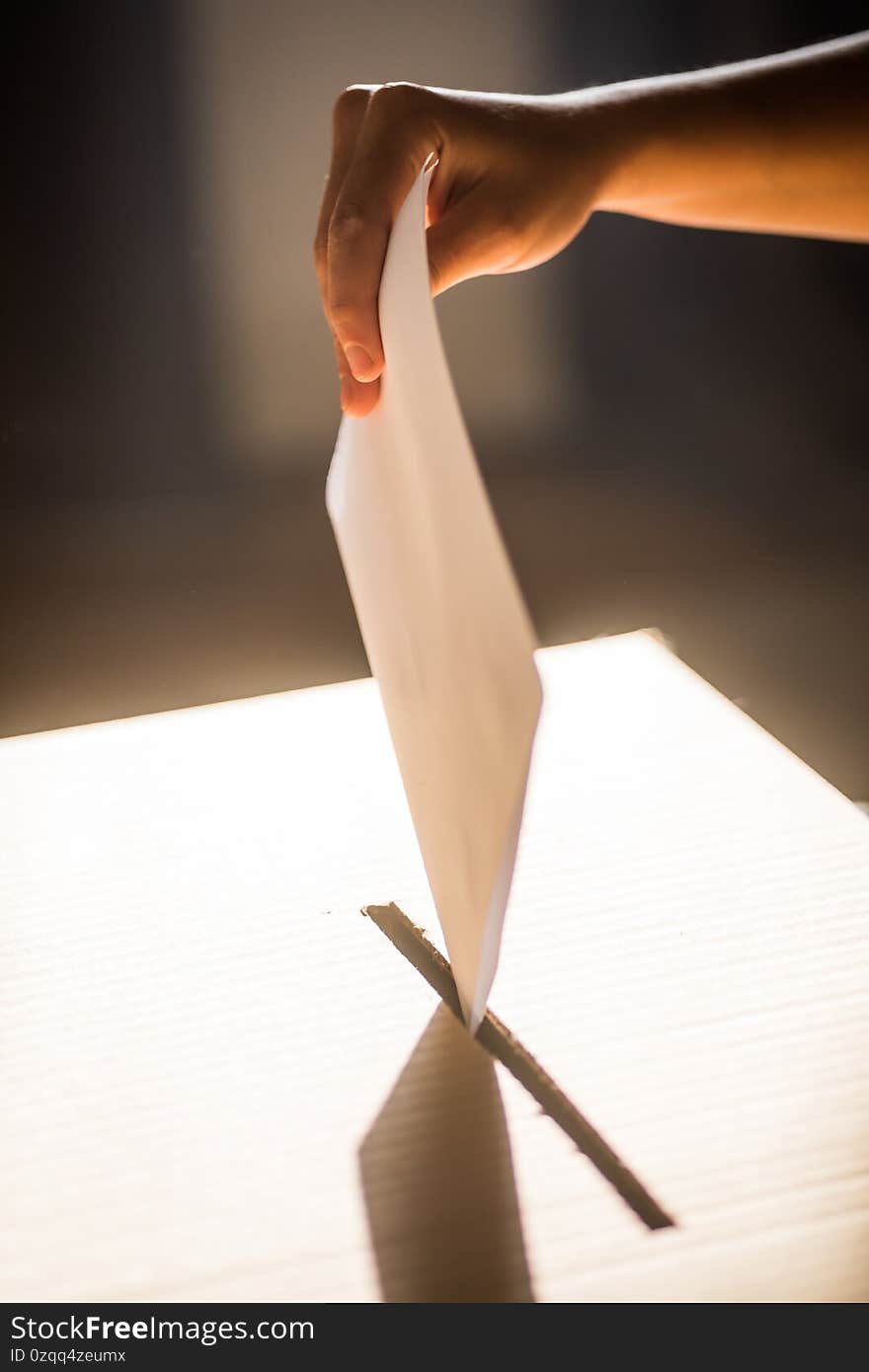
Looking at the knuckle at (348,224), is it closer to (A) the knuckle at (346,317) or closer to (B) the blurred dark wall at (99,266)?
(A) the knuckle at (346,317)

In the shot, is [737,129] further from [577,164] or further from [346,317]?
[346,317]

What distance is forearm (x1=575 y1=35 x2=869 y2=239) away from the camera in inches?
25.6

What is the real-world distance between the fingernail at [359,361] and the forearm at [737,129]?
238mm

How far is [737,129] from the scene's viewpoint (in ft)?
2.20

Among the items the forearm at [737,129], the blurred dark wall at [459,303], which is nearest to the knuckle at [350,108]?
the forearm at [737,129]

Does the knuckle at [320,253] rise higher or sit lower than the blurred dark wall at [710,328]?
lower

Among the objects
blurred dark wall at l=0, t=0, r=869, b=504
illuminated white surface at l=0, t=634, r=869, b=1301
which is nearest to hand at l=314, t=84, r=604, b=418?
illuminated white surface at l=0, t=634, r=869, b=1301

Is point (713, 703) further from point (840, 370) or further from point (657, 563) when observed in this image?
point (840, 370)

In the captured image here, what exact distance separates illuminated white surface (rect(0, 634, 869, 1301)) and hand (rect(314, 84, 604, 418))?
0.21 m

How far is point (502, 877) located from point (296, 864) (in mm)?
213

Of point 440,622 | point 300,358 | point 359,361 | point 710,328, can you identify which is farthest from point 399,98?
point 710,328

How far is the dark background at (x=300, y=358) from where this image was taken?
219cm
